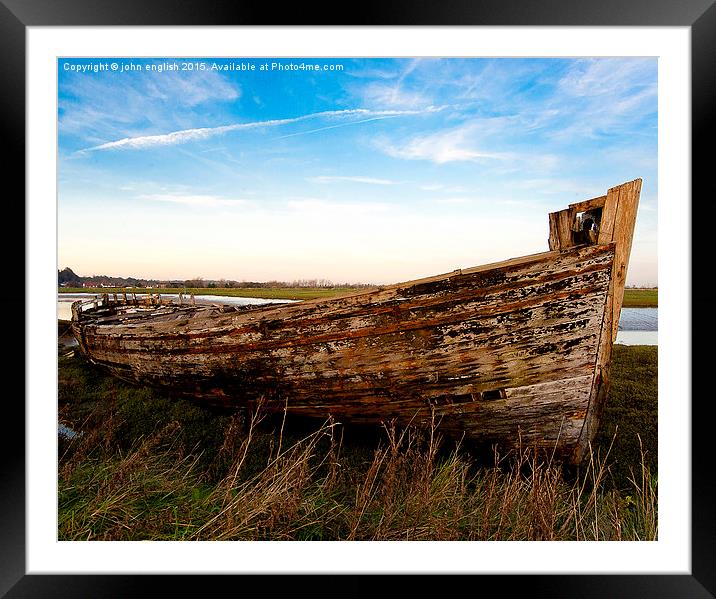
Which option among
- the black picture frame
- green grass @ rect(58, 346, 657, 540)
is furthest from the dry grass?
the black picture frame

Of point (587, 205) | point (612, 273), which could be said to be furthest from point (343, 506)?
point (587, 205)

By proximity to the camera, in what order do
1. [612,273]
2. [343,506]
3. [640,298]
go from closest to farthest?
[612,273], [343,506], [640,298]

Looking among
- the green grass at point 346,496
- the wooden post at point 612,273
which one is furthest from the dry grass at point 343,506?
the wooden post at point 612,273

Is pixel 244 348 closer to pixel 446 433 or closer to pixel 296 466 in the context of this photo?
pixel 296 466

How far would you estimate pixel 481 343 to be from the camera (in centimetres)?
262

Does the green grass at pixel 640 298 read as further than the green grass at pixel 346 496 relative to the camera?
Yes

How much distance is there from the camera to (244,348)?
10.6ft

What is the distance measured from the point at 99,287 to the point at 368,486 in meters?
2.79

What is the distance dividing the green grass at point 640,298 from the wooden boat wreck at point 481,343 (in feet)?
0.62

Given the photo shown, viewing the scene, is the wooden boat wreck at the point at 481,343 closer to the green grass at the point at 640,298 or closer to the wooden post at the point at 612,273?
the wooden post at the point at 612,273
